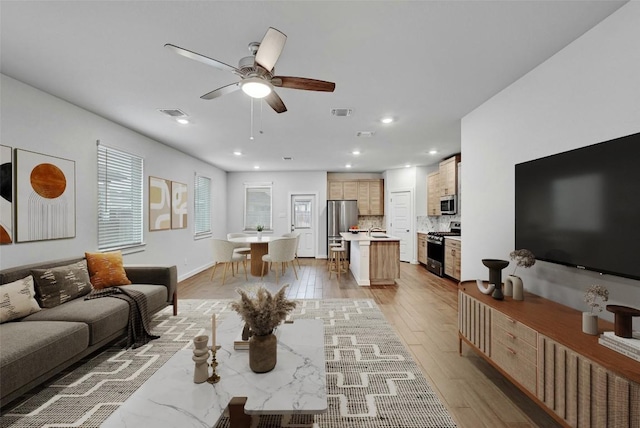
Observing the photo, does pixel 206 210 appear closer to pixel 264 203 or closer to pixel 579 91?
pixel 264 203

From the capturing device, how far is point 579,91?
1.99 meters

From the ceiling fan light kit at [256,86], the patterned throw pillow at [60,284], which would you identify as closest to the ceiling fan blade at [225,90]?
the ceiling fan light kit at [256,86]

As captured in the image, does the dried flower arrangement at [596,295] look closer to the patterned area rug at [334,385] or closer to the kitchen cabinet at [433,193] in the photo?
the patterned area rug at [334,385]

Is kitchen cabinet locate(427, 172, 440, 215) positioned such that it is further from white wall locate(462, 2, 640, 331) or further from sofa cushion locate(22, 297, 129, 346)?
sofa cushion locate(22, 297, 129, 346)

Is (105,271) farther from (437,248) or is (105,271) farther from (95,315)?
(437,248)

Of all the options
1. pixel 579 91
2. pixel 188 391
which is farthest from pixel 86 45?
pixel 579 91

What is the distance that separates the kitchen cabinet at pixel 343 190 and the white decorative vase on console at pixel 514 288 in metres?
6.06

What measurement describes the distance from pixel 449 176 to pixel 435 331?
3.54 meters

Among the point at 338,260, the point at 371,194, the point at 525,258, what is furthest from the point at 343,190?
the point at 525,258

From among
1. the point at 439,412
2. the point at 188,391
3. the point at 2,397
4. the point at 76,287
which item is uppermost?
the point at 76,287

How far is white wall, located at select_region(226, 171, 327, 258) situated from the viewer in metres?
8.14

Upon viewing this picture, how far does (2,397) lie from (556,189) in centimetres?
387

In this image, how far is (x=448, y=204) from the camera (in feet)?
18.7

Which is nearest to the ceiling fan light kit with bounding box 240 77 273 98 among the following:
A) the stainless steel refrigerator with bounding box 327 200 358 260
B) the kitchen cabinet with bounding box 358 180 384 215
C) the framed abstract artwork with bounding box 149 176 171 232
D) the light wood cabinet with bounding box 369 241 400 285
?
the framed abstract artwork with bounding box 149 176 171 232
